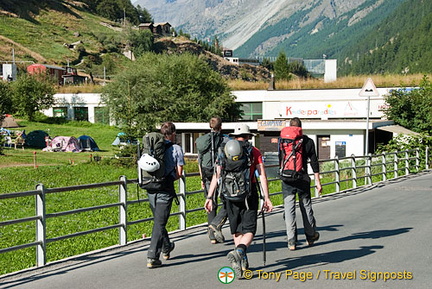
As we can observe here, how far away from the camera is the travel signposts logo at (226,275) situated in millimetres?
7747

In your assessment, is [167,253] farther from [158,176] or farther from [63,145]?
[63,145]

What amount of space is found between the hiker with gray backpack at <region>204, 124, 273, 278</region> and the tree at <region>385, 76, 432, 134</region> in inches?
1241

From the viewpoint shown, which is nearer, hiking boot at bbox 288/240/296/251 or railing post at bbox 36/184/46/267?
railing post at bbox 36/184/46/267

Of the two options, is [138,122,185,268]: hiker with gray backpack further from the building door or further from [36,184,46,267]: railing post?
the building door

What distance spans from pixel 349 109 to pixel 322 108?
2.22 metres

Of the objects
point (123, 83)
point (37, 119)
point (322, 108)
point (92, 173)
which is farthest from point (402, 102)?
point (37, 119)

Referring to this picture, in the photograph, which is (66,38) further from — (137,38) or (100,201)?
(100,201)

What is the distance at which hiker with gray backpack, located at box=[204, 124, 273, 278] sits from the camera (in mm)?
7863

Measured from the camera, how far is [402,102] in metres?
40.4

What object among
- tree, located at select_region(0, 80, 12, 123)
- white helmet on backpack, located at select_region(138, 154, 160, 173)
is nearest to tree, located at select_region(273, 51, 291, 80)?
tree, located at select_region(0, 80, 12, 123)

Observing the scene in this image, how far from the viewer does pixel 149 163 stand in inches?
335

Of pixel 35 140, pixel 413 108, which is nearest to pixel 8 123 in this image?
pixel 35 140

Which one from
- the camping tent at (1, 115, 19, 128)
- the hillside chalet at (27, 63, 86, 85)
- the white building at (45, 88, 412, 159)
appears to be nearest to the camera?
the white building at (45, 88, 412, 159)

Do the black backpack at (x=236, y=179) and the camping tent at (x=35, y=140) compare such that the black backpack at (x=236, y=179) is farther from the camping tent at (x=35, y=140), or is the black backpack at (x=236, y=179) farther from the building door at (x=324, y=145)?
the camping tent at (x=35, y=140)
